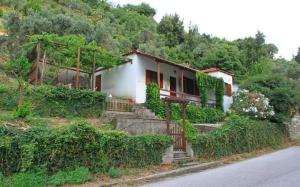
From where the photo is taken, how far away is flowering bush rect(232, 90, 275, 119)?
25.2 meters

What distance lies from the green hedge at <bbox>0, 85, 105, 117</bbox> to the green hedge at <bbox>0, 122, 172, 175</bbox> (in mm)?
6491

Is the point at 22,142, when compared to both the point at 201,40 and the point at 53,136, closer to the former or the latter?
the point at 53,136

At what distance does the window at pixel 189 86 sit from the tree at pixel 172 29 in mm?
22737

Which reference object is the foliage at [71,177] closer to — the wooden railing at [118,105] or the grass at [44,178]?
the grass at [44,178]

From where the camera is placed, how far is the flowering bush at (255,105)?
2519cm

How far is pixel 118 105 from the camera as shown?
22234mm

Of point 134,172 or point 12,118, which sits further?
point 12,118

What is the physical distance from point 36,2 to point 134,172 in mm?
43697

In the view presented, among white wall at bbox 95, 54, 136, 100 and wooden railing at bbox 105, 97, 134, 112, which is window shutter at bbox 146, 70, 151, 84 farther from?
wooden railing at bbox 105, 97, 134, 112

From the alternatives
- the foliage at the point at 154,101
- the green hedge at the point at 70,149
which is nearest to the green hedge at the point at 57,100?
the foliage at the point at 154,101

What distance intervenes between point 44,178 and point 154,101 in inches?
522

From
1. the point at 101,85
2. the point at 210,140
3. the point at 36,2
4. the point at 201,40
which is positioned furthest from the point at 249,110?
the point at 36,2

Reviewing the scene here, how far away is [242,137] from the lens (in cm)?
2059

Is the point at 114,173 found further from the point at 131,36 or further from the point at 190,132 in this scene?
the point at 131,36
